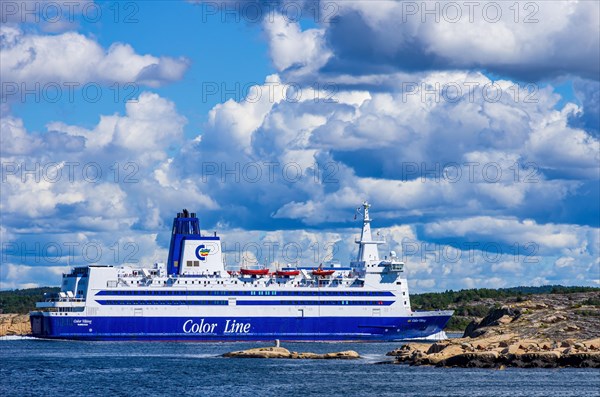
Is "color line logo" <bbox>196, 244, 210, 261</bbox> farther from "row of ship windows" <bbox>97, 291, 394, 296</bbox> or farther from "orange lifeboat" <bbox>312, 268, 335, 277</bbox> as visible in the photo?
"orange lifeboat" <bbox>312, 268, 335, 277</bbox>

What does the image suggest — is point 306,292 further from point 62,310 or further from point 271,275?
point 62,310

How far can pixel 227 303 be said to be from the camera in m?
96.8

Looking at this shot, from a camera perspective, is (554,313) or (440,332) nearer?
(554,313)

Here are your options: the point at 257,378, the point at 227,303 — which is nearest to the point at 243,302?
the point at 227,303

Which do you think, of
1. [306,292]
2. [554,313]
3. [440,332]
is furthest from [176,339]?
[554,313]

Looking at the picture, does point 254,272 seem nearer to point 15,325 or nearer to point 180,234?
point 180,234

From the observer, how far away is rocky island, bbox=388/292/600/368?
6175 centimetres

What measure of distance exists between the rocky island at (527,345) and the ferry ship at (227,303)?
12.4m

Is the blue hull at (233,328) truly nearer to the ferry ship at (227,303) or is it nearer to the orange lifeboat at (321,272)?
the ferry ship at (227,303)

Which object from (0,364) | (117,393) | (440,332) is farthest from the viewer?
(440,332)

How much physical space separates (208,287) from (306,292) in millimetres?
8272

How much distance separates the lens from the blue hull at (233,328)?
314ft

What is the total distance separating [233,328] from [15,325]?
165 feet

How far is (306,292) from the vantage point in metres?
98.2
